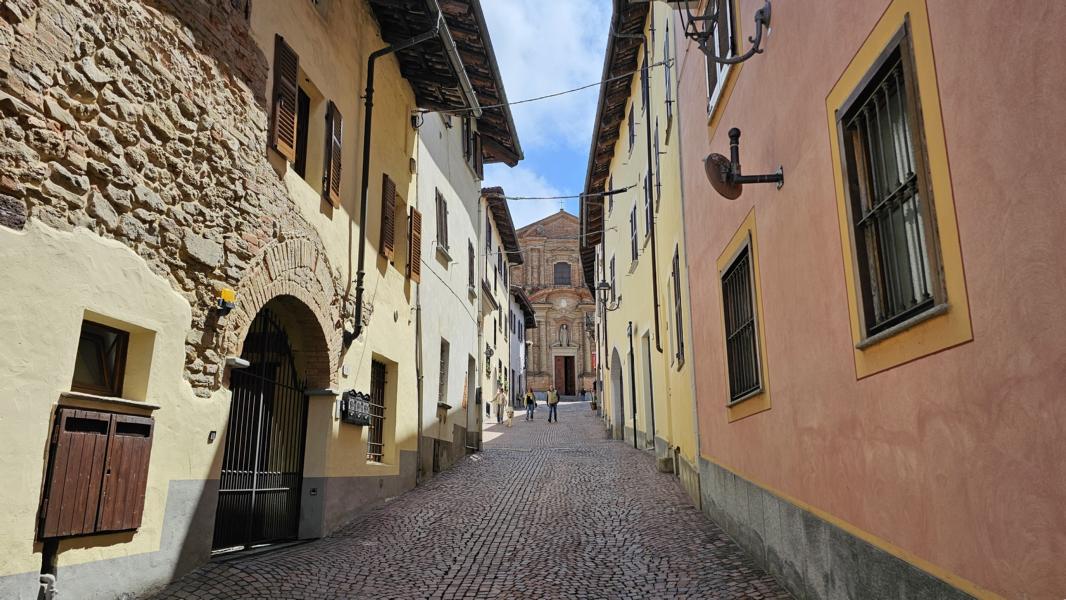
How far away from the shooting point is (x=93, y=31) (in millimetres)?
5004

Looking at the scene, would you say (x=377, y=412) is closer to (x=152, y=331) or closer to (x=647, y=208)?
(x=152, y=331)

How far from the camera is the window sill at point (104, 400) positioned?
4.74 metres

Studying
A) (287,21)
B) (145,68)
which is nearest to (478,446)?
(287,21)

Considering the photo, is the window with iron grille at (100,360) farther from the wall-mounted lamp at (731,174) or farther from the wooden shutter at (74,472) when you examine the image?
the wall-mounted lamp at (731,174)

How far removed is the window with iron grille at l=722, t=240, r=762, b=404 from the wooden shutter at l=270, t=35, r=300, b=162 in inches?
174

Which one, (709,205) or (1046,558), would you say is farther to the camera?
(709,205)

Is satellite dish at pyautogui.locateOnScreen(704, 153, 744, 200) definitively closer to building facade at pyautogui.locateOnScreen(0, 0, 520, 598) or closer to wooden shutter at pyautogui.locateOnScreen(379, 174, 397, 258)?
building facade at pyautogui.locateOnScreen(0, 0, 520, 598)

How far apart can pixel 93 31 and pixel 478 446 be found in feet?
44.9

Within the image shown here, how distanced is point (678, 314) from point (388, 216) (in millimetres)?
4480

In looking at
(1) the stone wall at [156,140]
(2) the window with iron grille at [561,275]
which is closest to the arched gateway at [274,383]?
(1) the stone wall at [156,140]

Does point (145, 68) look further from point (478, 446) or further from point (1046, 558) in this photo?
point (478, 446)

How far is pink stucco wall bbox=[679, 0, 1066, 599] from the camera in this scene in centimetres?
248

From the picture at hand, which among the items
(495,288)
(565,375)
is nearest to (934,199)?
(495,288)

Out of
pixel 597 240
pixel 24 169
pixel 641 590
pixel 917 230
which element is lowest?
pixel 641 590
